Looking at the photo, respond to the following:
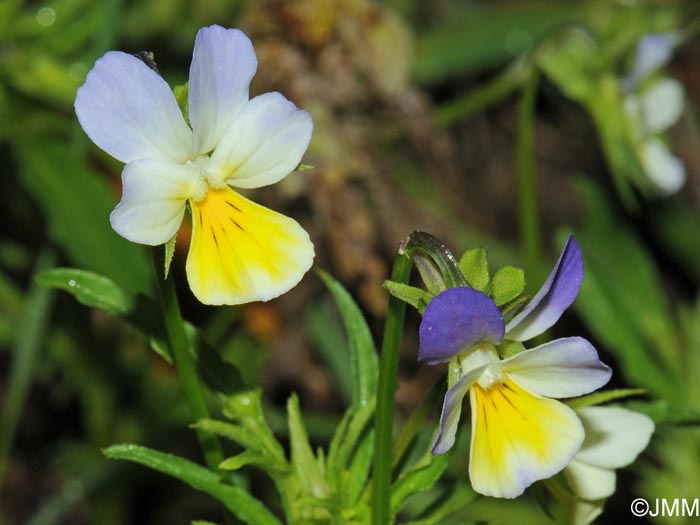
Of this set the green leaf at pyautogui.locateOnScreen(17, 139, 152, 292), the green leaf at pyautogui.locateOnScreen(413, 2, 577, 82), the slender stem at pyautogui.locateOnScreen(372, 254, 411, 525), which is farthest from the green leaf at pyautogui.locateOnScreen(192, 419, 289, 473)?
the green leaf at pyautogui.locateOnScreen(413, 2, 577, 82)

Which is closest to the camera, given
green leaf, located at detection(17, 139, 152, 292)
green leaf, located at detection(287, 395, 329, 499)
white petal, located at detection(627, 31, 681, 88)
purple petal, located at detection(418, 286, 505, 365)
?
purple petal, located at detection(418, 286, 505, 365)

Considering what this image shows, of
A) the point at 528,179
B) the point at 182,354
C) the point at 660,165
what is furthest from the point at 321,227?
the point at 182,354

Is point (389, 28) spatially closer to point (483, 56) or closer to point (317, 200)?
point (483, 56)

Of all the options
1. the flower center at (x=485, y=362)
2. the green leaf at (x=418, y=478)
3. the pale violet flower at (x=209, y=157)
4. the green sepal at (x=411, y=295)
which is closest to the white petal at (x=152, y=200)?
the pale violet flower at (x=209, y=157)

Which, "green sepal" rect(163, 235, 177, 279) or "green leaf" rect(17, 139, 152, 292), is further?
"green leaf" rect(17, 139, 152, 292)

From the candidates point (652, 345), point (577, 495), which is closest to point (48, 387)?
point (652, 345)

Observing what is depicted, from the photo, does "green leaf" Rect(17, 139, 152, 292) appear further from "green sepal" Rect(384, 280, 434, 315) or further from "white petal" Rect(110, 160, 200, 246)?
"green sepal" Rect(384, 280, 434, 315)

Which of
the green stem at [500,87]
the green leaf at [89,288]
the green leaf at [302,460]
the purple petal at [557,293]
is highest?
the green stem at [500,87]

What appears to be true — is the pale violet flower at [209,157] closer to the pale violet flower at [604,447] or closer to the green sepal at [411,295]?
the green sepal at [411,295]
